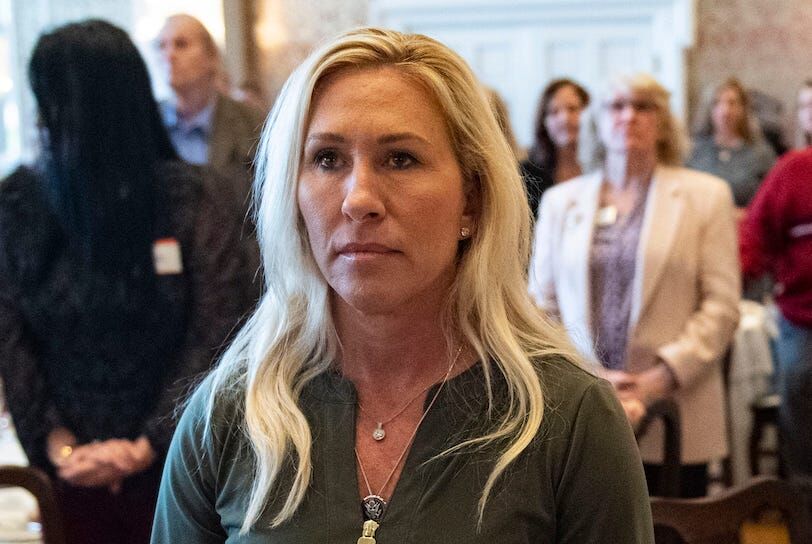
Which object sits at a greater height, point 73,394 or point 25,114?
point 25,114

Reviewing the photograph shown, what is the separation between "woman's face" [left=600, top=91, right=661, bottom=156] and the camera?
2.98 metres

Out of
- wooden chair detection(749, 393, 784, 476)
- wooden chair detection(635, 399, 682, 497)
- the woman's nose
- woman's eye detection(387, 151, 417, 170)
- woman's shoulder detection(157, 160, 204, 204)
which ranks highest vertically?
woman's eye detection(387, 151, 417, 170)

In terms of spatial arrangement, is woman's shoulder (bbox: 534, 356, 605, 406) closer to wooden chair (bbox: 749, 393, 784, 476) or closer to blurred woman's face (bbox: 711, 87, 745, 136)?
wooden chair (bbox: 749, 393, 784, 476)

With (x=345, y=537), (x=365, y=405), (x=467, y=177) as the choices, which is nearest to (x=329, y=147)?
(x=467, y=177)

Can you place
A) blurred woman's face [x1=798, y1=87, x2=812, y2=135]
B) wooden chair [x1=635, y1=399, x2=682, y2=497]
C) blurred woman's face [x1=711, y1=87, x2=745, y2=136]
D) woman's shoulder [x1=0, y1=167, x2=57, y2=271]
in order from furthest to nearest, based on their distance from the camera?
blurred woman's face [x1=711, y1=87, x2=745, y2=136] < blurred woman's face [x1=798, y1=87, x2=812, y2=135] < woman's shoulder [x1=0, y1=167, x2=57, y2=271] < wooden chair [x1=635, y1=399, x2=682, y2=497]

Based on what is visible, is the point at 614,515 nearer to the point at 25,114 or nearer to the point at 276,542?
the point at 276,542

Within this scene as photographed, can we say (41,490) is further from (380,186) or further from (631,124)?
(631,124)

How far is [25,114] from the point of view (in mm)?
7594

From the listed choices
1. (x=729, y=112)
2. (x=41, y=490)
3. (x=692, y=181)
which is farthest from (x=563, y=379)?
(x=729, y=112)

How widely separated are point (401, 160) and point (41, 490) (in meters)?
1.04

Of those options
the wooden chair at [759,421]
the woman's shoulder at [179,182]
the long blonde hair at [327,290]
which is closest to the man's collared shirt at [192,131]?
the woman's shoulder at [179,182]

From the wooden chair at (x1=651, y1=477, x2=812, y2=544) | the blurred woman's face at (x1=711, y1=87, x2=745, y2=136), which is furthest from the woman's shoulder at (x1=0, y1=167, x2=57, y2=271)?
the blurred woman's face at (x1=711, y1=87, x2=745, y2=136)

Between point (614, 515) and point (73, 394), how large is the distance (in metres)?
1.47

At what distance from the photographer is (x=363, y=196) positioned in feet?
4.15
